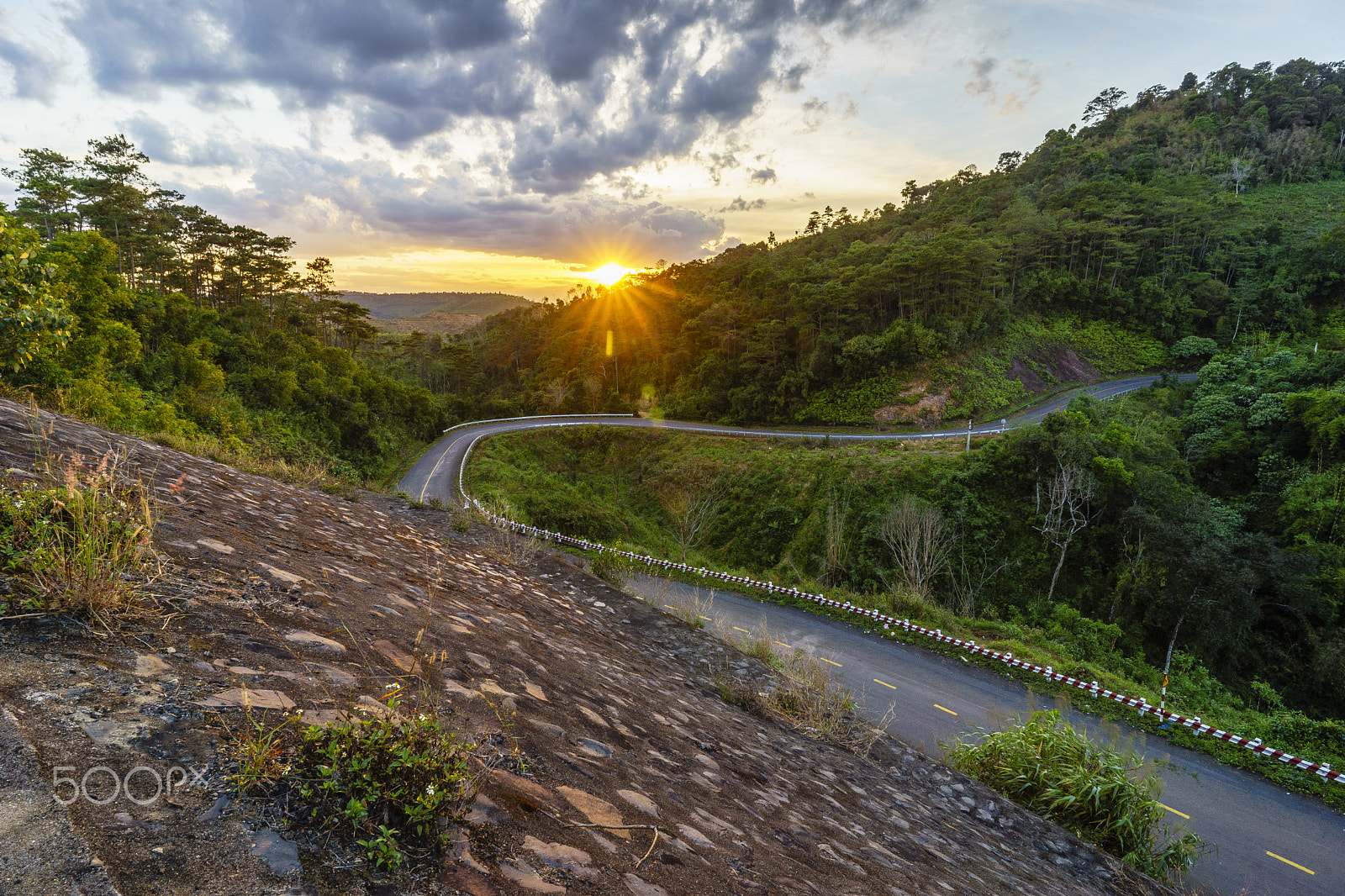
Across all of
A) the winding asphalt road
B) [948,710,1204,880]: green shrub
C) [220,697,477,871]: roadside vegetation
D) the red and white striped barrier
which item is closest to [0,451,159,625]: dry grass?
[220,697,477,871]: roadside vegetation

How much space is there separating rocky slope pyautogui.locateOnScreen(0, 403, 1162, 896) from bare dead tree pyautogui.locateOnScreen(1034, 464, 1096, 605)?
16239mm

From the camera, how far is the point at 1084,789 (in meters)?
4.55

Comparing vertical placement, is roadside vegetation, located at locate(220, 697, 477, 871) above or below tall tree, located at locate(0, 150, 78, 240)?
below

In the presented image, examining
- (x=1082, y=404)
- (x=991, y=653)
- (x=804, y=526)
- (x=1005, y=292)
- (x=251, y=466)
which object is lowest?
(x=804, y=526)

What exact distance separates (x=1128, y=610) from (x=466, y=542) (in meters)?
19.5

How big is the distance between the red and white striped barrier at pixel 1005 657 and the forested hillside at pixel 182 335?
6311mm

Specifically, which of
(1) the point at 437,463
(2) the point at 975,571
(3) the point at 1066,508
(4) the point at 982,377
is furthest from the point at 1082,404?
(1) the point at 437,463

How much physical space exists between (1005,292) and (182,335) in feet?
156

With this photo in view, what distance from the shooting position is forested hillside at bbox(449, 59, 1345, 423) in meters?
32.9

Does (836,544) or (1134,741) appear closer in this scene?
(1134,741)

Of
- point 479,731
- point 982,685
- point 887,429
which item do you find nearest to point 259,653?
point 479,731

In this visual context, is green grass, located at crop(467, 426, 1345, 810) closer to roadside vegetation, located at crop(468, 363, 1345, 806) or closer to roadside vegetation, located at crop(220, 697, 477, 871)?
roadside vegetation, located at crop(468, 363, 1345, 806)

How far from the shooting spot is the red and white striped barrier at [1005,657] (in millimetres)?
8656

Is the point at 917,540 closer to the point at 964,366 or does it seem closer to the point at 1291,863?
the point at 1291,863
